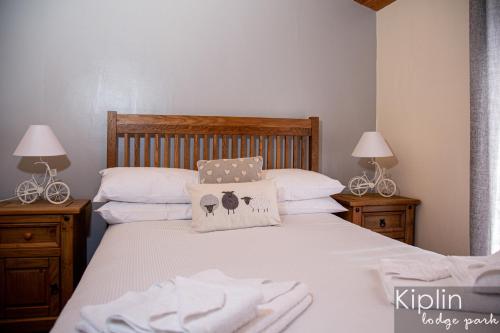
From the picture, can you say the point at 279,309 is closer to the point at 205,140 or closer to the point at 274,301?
the point at 274,301

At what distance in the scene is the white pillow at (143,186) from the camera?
1998mm

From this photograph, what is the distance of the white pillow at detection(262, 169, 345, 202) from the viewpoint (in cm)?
221

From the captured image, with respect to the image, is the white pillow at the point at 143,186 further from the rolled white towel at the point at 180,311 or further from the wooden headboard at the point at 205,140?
the rolled white towel at the point at 180,311

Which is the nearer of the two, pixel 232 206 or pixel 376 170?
pixel 232 206

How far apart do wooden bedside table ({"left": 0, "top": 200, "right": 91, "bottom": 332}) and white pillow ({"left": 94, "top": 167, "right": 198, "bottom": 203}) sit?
8.3 inches

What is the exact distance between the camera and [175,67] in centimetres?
254

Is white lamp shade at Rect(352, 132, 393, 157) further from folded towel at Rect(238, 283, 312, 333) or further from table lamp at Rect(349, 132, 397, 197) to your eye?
folded towel at Rect(238, 283, 312, 333)

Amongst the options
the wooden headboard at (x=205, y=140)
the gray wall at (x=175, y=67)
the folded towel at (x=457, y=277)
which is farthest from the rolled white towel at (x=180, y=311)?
the gray wall at (x=175, y=67)

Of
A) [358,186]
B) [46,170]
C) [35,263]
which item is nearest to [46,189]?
[46,170]

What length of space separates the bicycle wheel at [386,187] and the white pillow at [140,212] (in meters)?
1.47

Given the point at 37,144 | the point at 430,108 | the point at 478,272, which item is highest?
the point at 430,108

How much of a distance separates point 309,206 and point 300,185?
0.14 m

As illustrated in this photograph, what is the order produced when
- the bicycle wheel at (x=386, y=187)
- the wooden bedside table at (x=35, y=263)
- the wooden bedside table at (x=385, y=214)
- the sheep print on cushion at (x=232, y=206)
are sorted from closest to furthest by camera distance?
1. the sheep print on cushion at (x=232, y=206)
2. the wooden bedside table at (x=35, y=263)
3. the wooden bedside table at (x=385, y=214)
4. the bicycle wheel at (x=386, y=187)

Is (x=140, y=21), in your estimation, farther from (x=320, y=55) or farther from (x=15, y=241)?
(x=15, y=241)
